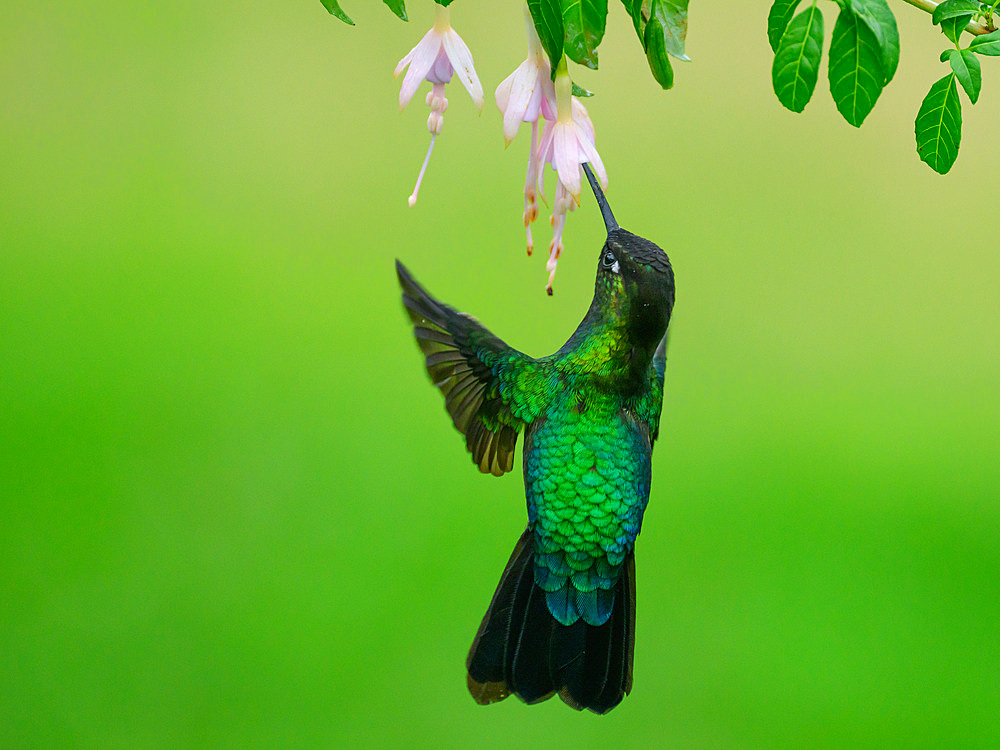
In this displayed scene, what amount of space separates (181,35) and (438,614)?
2.10 m

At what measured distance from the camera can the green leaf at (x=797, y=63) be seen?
0.56m

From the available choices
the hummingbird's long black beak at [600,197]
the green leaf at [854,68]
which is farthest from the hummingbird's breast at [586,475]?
the green leaf at [854,68]

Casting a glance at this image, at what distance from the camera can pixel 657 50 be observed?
0.60 metres

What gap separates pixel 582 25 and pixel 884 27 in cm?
16

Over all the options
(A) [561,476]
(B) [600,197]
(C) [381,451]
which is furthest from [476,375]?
(C) [381,451]

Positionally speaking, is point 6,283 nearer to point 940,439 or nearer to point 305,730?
point 305,730

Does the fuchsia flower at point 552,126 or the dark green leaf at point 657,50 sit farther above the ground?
the dark green leaf at point 657,50

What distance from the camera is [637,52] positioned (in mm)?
3111

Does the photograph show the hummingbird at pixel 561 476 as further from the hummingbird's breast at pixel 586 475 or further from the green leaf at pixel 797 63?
the green leaf at pixel 797 63

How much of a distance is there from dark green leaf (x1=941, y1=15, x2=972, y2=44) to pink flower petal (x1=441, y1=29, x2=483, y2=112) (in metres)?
0.28

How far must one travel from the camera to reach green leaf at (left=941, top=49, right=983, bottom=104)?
23.7 inches

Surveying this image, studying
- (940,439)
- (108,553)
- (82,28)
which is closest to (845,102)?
(108,553)

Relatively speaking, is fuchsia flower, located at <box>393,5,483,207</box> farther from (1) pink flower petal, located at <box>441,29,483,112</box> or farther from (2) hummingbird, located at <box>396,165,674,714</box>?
(2) hummingbird, located at <box>396,165,674,714</box>

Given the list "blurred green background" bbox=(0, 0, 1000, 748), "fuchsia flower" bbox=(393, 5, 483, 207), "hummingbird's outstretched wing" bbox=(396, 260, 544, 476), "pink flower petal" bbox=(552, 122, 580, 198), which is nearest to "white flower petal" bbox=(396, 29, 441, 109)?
"fuchsia flower" bbox=(393, 5, 483, 207)
